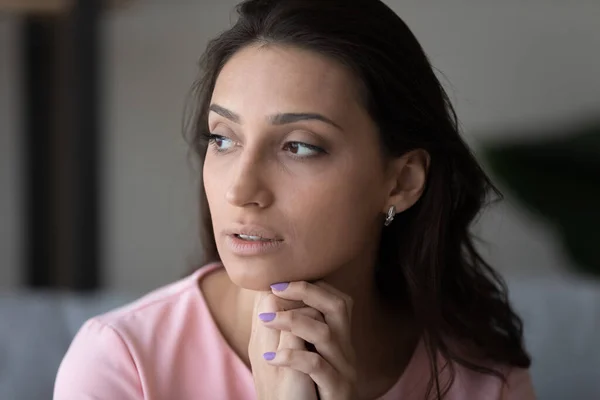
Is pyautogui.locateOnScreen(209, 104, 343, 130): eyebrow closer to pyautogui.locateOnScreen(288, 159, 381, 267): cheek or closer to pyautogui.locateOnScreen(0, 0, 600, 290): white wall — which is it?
pyautogui.locateOnScreen(288, 159, 381, 267): cheek

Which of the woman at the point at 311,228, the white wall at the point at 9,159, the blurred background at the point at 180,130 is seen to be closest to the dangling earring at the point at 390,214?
the woman at the point at 311,228

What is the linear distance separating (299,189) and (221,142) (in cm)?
12

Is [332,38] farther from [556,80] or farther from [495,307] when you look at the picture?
[556,80]

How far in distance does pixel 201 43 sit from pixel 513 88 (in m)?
0.99

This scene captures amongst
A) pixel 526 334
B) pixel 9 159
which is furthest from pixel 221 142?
pixel 9 159

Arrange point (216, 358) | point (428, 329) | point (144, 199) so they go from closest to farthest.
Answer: point (216, 358) < point (428, 329) < point (144, 199)

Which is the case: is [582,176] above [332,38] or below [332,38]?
below

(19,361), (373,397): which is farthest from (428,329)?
(19,361)

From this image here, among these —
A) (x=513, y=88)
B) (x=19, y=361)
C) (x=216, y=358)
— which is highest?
(x=513, y=88)

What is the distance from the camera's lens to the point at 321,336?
109 centimetres

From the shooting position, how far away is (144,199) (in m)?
2.88

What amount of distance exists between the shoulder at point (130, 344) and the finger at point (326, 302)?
0.61 ft

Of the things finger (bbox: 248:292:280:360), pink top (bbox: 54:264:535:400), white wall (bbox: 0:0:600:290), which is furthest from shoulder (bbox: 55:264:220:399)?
white wall (bbox: 0:0:600:290)

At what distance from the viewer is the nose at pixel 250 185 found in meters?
1.01
